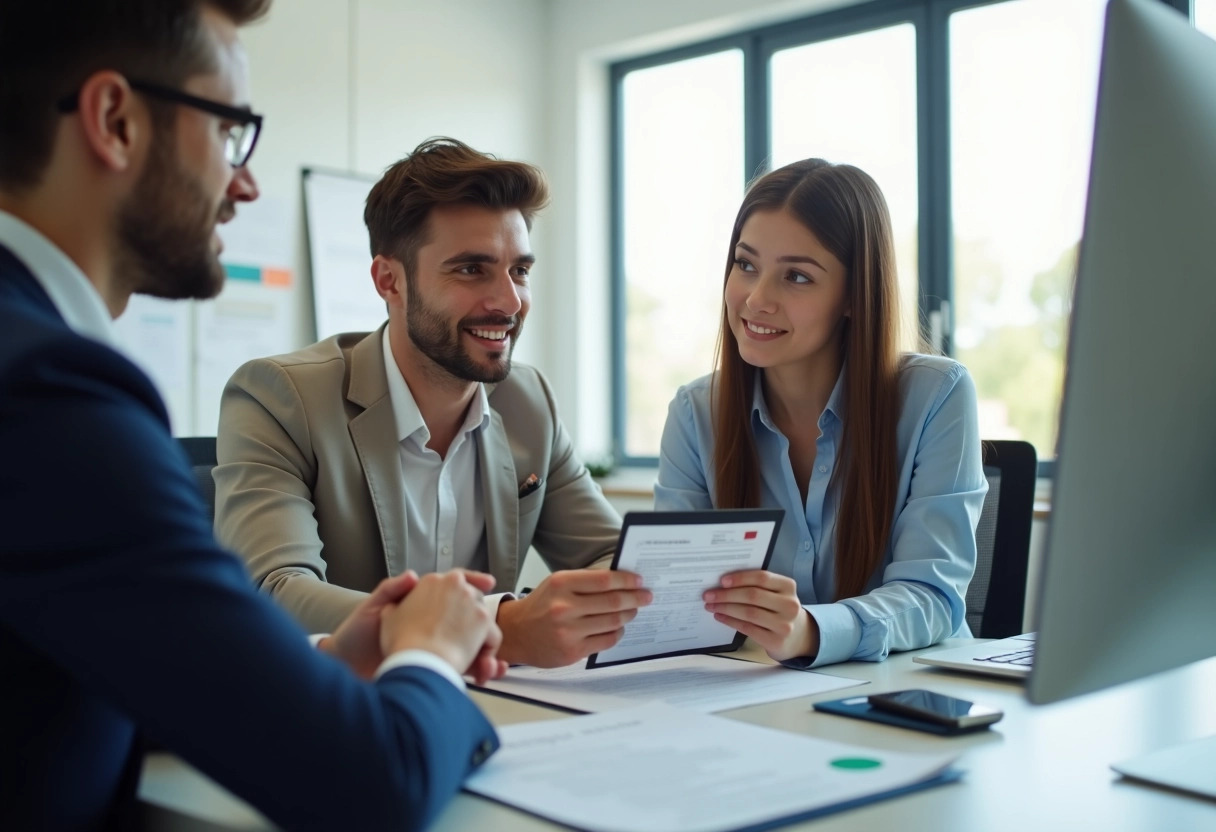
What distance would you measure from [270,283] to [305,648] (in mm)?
3583

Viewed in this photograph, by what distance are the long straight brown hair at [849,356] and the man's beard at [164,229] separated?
122cm

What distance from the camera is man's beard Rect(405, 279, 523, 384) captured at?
2.02m

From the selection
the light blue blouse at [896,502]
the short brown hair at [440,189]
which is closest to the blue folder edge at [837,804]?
the light blue blouse at [896,502]

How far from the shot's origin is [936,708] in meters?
1.08

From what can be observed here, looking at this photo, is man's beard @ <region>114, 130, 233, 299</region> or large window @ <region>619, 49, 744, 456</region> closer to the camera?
man's beard @ <region>114, 130, 233, 299</region>

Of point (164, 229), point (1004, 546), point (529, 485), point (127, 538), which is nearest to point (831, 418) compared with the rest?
point (1004, 546)

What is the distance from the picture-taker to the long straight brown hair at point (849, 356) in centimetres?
189

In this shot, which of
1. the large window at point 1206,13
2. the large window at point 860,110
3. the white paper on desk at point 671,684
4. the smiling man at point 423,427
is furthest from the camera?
the large window at point 860,110

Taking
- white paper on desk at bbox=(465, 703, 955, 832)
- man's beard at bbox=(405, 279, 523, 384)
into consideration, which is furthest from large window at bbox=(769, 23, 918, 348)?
white paper on desk at bbox=(465, 703, 955, 832)

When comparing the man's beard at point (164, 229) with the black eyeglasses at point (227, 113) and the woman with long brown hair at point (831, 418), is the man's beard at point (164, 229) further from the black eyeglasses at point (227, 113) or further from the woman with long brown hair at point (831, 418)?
the woman with long brown hair at point (831, 418)

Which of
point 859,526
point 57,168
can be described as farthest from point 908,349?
point 57,168

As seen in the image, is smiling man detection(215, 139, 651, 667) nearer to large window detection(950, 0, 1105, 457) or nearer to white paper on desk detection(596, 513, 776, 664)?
white paper on desk detection(596, 513, 776, 664)

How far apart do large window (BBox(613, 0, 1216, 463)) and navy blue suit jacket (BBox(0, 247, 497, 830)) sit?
3.26 metres

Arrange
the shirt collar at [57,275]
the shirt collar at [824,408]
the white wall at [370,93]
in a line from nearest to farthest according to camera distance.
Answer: the shirt collar at [57,275]
the shirt collar at [824,408]
the white wall at [370,93]
